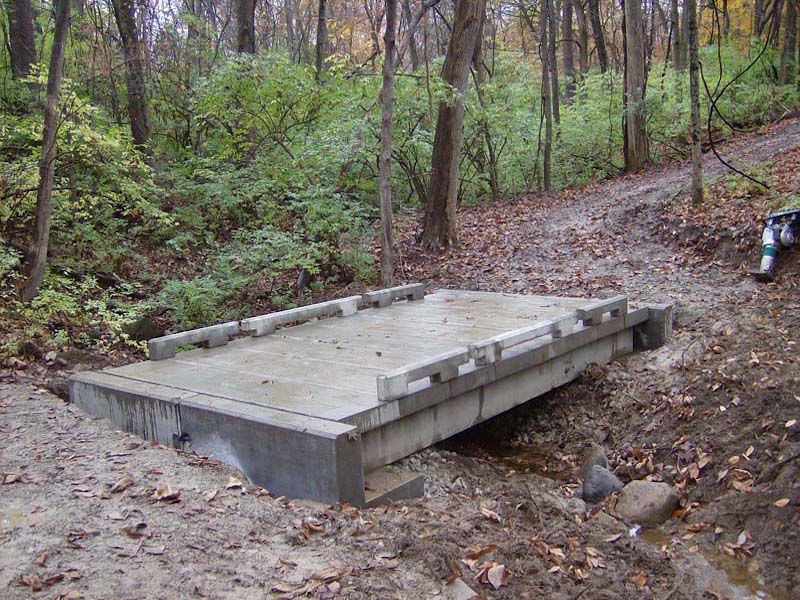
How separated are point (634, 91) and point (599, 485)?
1459cm

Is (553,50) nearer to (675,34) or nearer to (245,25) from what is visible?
(675,34)

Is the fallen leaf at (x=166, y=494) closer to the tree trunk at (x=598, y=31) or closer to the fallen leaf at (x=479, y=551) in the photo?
the fallen leaf at (x=479, y=551)

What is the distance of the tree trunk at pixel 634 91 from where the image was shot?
18.3 metres

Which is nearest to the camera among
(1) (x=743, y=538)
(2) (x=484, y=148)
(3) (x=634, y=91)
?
(1) (x=743, y=538)

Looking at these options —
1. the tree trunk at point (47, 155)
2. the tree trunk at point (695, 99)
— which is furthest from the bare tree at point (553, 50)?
the tree trunk at point (47, 155)

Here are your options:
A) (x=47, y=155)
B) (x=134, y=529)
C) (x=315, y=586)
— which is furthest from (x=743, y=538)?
(x=47, y=155)

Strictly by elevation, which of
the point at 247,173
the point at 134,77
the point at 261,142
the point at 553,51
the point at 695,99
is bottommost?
the point at 247,173

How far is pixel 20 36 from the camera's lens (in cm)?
1540

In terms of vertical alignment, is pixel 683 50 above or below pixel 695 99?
above

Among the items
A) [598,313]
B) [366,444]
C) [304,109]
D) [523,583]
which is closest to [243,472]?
[366,444]

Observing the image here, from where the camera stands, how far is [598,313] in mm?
8547

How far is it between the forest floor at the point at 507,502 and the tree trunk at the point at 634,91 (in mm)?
8636

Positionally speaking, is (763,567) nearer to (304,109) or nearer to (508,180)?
(304,109)

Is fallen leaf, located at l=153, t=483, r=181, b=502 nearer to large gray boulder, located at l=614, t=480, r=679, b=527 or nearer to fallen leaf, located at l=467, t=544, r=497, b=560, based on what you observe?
fallen leaf, located at l=467, t=544, r=497, b=560
